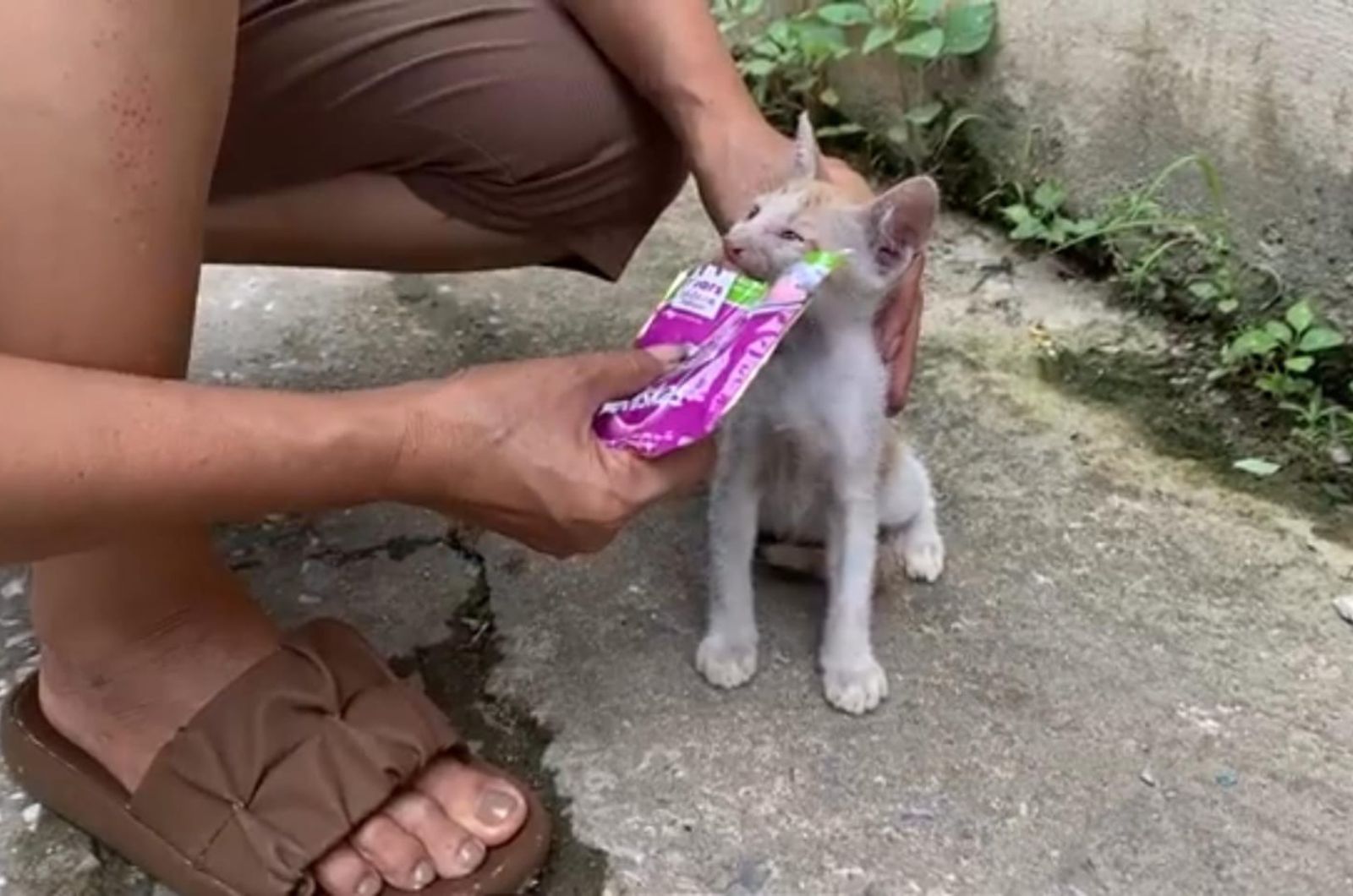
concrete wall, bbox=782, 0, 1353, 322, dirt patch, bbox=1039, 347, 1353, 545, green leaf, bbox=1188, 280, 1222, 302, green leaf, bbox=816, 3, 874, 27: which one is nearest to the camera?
dirt patch, bbox=1039, 347, 1353, 545

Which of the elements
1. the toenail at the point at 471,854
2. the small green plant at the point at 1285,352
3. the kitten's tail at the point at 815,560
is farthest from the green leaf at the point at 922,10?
the toenail at the point at 471,854

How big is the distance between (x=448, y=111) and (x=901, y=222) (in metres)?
0.45

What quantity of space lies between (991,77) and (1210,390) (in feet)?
1.83

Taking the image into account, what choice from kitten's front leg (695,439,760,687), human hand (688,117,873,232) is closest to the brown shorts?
human hand (688,117,873,232)

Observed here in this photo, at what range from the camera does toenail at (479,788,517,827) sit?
1413mm

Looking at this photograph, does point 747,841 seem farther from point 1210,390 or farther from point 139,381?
point 1210,390

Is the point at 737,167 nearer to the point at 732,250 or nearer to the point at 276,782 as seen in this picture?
the point at 732,250

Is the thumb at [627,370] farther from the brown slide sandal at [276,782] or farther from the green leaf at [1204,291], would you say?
the green leaf at [1204,291]

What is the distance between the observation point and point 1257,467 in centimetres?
193

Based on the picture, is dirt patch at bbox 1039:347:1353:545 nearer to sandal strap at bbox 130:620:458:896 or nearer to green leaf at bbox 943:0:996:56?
green leaf at bbox 943:0:996:56

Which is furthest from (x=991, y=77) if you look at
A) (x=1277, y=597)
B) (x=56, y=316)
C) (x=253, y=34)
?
(x=56, y=316)

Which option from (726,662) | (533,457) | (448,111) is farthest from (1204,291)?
(533,457)

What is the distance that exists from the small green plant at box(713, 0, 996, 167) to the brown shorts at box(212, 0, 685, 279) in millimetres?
710

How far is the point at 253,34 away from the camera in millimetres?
1590
